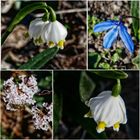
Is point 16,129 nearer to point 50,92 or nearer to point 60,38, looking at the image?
point 50,92

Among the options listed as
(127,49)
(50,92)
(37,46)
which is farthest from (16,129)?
(127,49)

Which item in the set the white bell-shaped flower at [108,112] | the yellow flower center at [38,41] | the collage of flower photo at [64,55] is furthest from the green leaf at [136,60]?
the yellow flower center at [38,41]

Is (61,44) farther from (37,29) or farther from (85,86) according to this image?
(85,86)

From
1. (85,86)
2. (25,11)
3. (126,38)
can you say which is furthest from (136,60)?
(25,11)

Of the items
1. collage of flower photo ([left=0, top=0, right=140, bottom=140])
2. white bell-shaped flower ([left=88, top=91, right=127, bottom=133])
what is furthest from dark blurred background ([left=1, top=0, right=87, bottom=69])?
white bell-shaped flower ([left=88, top=91, right=127, bottom=133])

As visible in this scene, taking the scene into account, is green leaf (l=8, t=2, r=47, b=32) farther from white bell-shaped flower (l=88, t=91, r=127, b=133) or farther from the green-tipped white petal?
white bell-shaped flower (l=88, t=91, r=127, b=133)

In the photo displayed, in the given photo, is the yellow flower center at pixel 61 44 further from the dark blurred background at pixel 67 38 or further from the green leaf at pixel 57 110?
the green leaf at pixel 57 110
